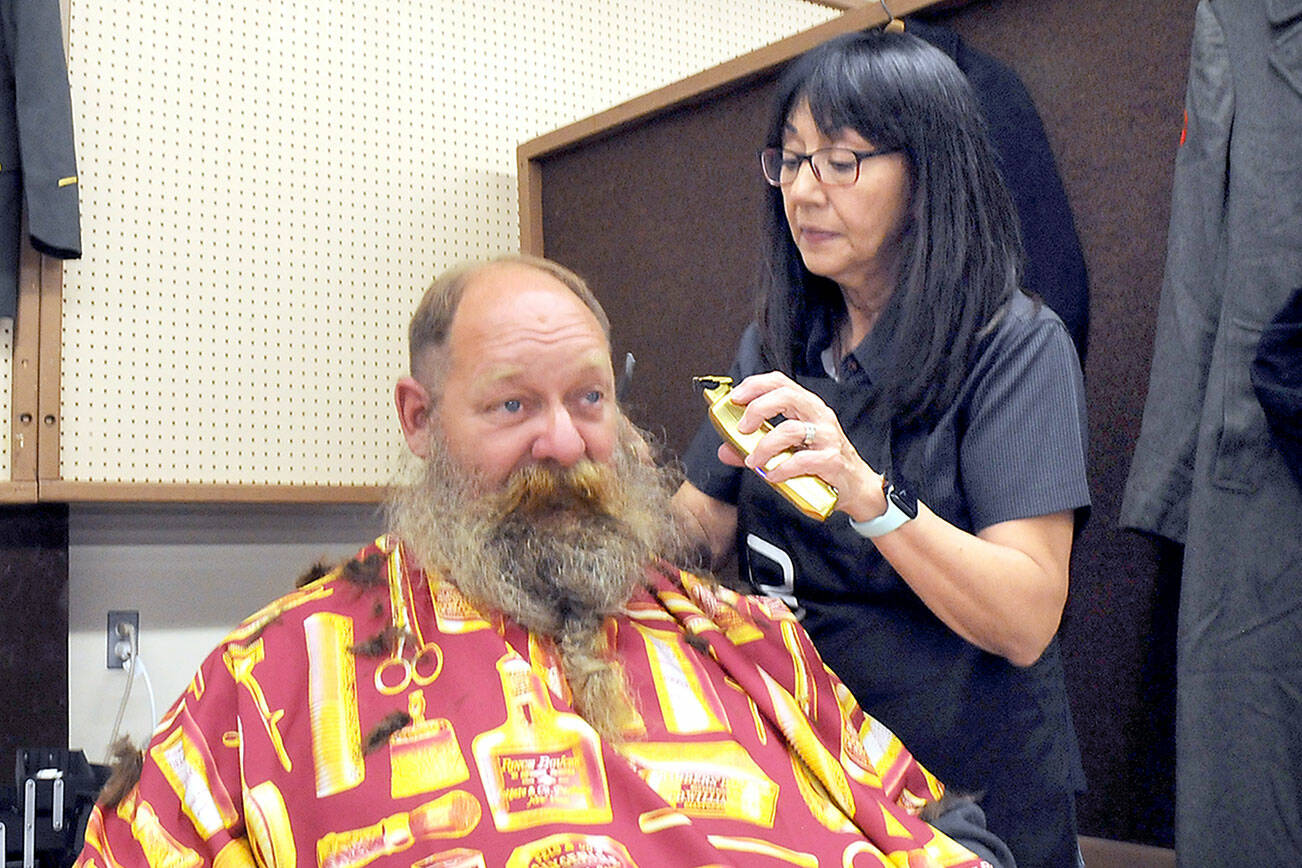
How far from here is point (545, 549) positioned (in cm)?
136

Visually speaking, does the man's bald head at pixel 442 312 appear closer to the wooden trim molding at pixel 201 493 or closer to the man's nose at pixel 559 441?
the man's nose at pixel 559 441

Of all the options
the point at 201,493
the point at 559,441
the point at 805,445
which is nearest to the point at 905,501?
the point at 805,445

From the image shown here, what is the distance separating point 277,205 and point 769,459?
1.78 meters

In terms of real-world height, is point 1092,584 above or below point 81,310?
below

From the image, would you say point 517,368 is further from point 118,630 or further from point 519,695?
point 118,630

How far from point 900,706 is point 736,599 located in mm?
227

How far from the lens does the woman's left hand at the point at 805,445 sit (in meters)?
1.26

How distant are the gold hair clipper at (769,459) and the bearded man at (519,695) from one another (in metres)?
0.16

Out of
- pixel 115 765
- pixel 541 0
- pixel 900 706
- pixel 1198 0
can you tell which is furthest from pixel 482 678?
pixel 541 0

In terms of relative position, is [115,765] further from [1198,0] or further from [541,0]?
[541,0]

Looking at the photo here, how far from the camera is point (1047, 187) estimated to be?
188cm

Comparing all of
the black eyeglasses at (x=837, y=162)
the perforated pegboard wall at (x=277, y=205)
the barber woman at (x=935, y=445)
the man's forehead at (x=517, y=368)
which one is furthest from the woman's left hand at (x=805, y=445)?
the perforated pegboard wall at (x=277, y=205)

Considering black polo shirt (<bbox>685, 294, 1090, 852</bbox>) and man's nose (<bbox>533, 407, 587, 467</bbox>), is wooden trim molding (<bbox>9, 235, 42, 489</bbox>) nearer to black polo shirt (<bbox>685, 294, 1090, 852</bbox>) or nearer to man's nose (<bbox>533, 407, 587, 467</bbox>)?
man's nose (<bbox>533, 407, 587, 467</bbox>)

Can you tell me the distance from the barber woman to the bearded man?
87 mm
